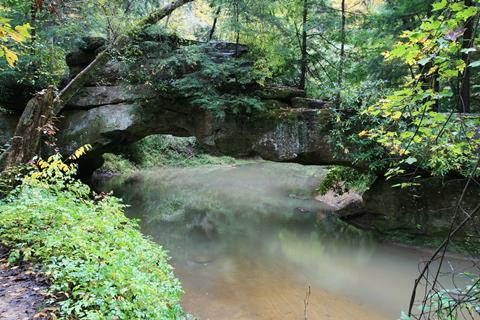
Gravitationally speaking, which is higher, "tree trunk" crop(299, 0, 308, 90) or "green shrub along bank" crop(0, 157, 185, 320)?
"tree trunk" crop(299, 0, 308, 90)

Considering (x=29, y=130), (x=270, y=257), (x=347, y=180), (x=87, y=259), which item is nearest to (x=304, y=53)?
(x=347, y=180)

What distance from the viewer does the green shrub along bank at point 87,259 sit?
9.48 ft

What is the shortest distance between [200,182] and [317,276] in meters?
12.1

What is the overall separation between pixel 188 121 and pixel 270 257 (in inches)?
215

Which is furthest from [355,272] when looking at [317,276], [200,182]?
[200,182]

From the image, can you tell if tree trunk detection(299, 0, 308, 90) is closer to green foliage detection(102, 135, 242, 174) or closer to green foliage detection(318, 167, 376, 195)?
green foliage detection(318, 167, 376, 195)

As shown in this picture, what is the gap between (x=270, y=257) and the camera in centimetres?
813

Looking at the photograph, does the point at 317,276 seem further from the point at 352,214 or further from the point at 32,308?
the point at 32,308

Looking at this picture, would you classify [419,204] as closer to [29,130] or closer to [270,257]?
[270,257]

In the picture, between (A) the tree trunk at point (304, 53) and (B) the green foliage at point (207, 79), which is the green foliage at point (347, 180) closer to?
(A) the tree trunk at point (304, 53)

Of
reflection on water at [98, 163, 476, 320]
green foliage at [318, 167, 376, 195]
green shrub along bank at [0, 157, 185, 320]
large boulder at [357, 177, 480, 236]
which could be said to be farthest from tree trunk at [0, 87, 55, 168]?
large boulder at [357, 177, 480, 236]

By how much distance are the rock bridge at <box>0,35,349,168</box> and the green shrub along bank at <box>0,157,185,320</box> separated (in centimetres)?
600

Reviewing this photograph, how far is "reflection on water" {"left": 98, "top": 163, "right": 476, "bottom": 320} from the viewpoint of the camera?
19.4 feet

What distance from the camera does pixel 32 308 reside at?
113 inches
